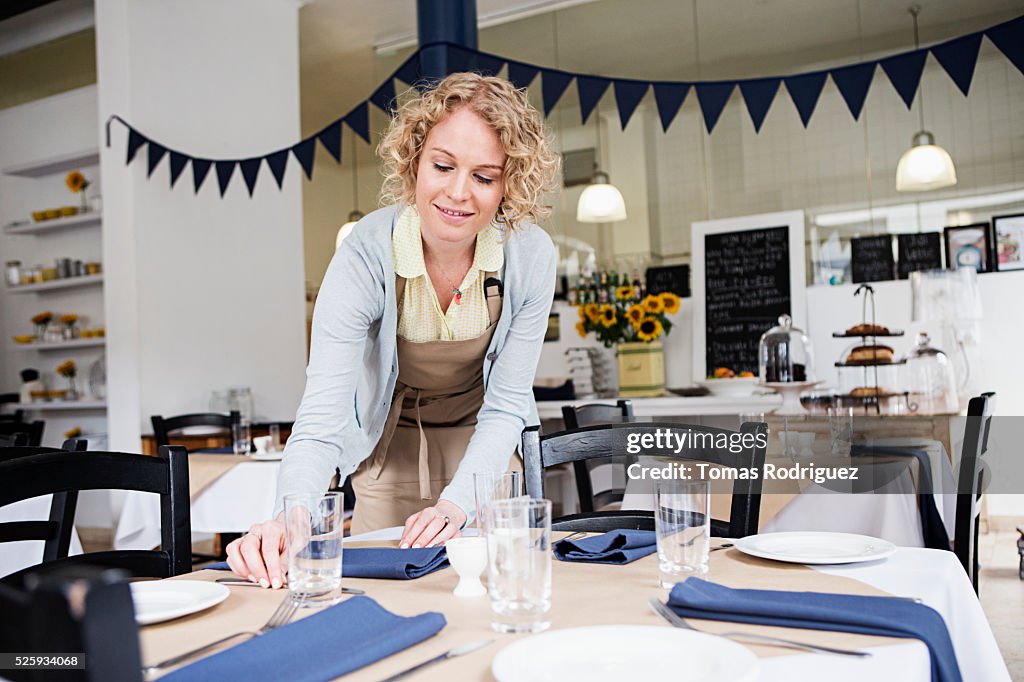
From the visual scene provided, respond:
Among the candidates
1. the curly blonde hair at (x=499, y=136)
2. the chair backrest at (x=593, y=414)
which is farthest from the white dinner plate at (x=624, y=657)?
the chair backrest at (x=593, y=414)

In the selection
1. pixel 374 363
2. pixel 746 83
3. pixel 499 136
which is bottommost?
pixel 374 363

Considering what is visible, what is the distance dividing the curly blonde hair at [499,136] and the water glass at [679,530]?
748 millimetres

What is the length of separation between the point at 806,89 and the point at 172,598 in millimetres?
2961

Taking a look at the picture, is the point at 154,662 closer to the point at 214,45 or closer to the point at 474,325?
the point at 474,325

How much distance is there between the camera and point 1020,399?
4.75 m

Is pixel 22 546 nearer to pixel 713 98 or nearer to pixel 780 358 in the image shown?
pixel 780 358

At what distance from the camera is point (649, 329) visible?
4.69 metres

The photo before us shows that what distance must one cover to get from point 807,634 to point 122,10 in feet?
17.2

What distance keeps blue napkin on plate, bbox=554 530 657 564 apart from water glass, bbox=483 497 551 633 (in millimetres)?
309

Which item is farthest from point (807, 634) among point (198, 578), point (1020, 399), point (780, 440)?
point (1020, 399)

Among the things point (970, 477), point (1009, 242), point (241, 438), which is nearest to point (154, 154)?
point (241, 438)

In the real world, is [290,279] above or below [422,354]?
above

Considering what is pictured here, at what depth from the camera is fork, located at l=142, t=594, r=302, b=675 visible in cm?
79

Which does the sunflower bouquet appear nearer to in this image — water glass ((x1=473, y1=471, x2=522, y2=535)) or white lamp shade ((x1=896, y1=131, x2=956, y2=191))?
white lamp shade ((x1=896, y1=131, x2=956, y2=191))
